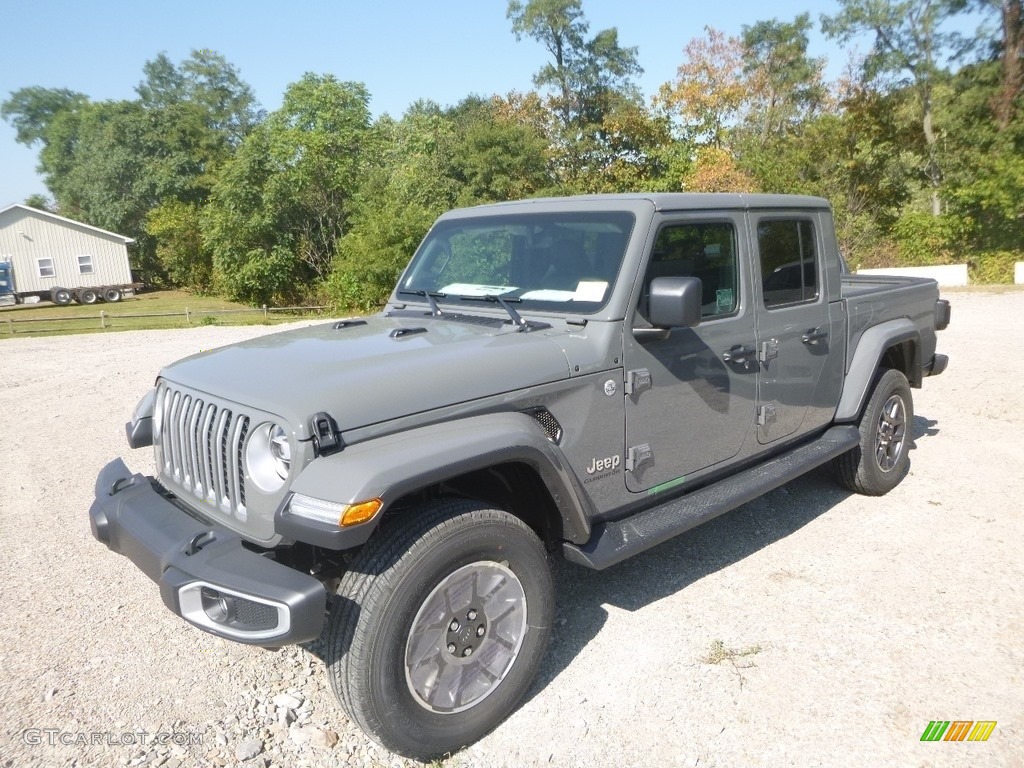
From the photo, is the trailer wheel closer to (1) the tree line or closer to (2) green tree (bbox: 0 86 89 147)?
(1) the tree line

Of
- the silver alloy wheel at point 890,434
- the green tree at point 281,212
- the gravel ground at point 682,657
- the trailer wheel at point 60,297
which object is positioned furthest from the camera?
the trailer wheel at point 60,297

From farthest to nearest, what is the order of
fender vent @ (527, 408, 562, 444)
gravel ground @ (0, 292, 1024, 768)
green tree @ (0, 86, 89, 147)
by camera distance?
green tree @ (0, 86, 89, 147) → fender vent @ (527, 408, 562, 444) → gravel ground @ (0, 292, 1024, 768)

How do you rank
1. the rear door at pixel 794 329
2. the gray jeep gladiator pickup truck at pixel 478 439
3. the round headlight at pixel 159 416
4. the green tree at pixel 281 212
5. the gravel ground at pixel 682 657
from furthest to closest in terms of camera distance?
the green tree at pixel 281 212
the rear door at pixel 794 329
the round headlight at pixel 159 416
the gravel ground at pixel 682 657
the gray jeep gladiator pickup truck at pixel 478 439

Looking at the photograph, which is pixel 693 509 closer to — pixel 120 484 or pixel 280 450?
pixel 280 450

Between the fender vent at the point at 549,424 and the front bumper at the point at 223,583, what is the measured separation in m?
1.13

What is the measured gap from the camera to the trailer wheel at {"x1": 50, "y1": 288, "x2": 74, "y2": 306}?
36.8m

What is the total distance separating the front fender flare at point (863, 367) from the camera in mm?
4762

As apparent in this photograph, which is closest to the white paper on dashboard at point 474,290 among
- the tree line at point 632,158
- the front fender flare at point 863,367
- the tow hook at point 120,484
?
the tow hook at point 120,484

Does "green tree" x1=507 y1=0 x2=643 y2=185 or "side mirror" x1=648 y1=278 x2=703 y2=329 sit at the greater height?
"green tree" x1=507 y1=0 x2=643 y2=185

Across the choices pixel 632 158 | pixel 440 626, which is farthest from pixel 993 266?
pixel 440 626

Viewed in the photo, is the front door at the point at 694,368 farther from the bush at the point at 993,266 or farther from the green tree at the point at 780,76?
the green tree at the point at 780,76

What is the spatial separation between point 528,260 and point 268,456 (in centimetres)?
175

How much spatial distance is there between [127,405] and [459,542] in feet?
25.9

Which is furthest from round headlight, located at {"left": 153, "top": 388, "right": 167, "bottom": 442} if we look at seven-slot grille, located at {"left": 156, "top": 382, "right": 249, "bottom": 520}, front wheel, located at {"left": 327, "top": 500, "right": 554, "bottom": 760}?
front wheel, located at {"left": 327, "top": 500, "right": 554, "bottom": 760}
